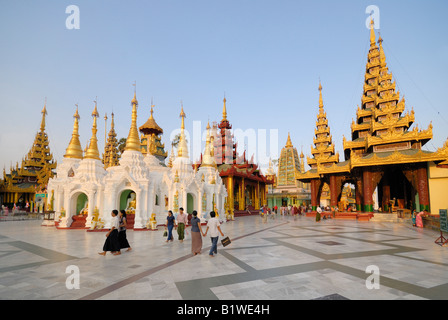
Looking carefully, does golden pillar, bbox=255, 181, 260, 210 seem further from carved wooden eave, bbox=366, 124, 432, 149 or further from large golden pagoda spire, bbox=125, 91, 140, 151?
large golden pagoda spire, bbox=125, 91, 140, 151

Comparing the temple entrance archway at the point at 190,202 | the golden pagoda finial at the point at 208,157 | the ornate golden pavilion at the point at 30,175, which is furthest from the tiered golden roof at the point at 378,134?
the ornate golden pavilion at the point at 30,175

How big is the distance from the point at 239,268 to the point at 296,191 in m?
51.3

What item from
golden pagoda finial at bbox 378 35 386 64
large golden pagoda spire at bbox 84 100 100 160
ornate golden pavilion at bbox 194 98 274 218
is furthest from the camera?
ornate golden pavilion at bbox 194 98 274 218

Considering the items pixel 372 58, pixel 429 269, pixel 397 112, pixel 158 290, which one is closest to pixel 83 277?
pixel 158 290

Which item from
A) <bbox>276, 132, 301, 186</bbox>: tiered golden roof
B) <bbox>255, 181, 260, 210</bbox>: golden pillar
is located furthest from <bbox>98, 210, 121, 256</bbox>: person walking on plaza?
<bbox>276, 132, 301, 186</bbox>: tiered golden roof

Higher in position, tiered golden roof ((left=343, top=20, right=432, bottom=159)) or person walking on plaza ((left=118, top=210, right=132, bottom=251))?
tiered golden roof ((left=343, top=20, right=432, bottom=159))

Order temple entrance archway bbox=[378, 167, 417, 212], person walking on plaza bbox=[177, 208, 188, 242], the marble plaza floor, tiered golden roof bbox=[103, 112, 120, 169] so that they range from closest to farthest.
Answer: the marble plaza floor < person walking on plaza bbox=[177, 208, 188, 242] < temple entrance archway bbox=[378, 167, 417, 212] < tiered golden roof bbox=[103, 112, 120, 169]

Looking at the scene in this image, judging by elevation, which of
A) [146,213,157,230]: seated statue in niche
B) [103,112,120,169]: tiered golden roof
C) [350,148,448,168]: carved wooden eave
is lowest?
[146,213,157,230]: seated statue in niche

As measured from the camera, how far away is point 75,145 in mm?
22438

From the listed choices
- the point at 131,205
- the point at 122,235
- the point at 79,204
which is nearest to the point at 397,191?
the point at 131,205

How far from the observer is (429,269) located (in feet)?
19.8

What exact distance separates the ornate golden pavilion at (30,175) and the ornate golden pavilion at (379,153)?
1525 inches

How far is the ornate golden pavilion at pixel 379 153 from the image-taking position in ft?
70.9

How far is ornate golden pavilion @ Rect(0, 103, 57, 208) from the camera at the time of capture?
3669cm
